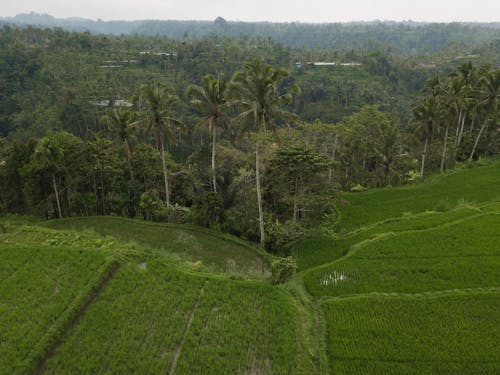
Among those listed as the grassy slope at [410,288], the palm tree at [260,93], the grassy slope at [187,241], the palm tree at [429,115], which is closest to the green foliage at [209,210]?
the grassy slope at [187,241]

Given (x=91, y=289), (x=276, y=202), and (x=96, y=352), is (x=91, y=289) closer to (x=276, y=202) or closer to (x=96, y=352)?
(x=96, y=352)

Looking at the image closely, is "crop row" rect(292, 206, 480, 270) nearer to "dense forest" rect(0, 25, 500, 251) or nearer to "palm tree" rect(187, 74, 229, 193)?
"dense forest" rect(0, 25, 500, 251)

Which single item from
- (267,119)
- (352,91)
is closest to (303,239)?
(267,119)

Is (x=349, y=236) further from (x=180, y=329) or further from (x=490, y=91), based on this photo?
(x=490, y=91)

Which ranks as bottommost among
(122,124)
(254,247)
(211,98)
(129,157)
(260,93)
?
(254,247)

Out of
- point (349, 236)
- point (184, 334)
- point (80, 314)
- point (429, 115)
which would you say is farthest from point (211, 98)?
point (429, 115)
